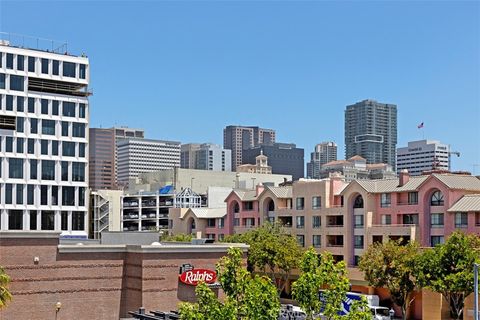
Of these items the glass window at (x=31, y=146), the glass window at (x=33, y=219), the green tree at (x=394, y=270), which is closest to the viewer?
the green tree at (x=394, y=270)

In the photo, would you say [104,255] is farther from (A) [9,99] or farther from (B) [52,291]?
(A) [9,99]

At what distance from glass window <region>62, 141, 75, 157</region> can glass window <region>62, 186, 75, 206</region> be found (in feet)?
15.5

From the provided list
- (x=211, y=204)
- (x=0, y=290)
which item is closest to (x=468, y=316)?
(x=0, y=290)

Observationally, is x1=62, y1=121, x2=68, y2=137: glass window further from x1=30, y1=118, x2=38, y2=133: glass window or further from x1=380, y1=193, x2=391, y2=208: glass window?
x1=380, y1=193, x2=391, y2=208: glass window

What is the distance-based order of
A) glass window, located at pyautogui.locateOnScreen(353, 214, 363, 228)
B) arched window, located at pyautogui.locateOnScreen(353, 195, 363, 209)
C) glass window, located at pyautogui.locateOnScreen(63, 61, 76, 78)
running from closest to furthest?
1. glass window, located at pyautogui.locateOnScreen(353, 214, 363, 228)
2. arched window, located at pyautogui.locateOnScreen(353, 195, 363, 209)
3. glass window, located at pyautogui.locateOnScreen(63, 61, 76, 78)

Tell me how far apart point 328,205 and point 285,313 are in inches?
1635

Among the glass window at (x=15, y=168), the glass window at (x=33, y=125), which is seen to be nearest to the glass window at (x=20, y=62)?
the glass window at (x=33, y=125)

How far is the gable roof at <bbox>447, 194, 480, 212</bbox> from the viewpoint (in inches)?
3122

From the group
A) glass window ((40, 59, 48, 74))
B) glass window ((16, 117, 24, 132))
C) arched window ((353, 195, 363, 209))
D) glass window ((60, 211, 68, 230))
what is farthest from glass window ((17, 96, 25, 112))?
arched window ((353, 195, 363, 209))

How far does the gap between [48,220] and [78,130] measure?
44.6ft

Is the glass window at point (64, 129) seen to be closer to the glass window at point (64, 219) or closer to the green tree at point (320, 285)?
the glass window at point (64, 219)

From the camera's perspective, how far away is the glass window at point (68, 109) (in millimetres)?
110438

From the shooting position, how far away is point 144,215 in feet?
546

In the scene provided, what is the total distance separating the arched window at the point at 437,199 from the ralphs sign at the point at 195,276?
3748 cm
